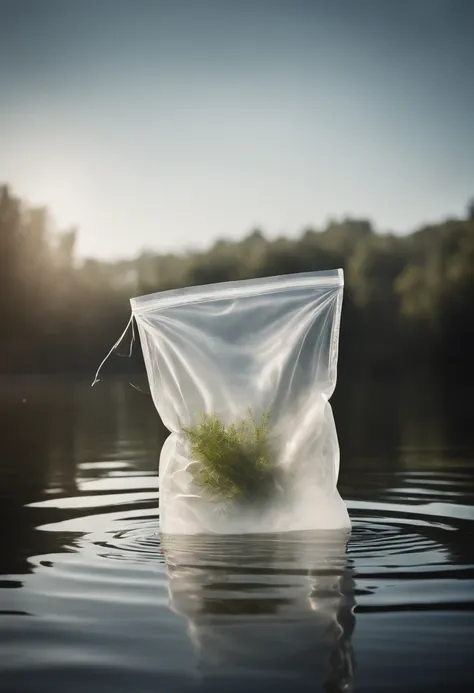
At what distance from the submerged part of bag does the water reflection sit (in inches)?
5.6

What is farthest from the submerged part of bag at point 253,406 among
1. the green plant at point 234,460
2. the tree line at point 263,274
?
the tree line at point 263,274

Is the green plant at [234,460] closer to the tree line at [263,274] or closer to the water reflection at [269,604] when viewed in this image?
the water reflection at [269,604]

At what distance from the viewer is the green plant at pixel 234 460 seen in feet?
15.8

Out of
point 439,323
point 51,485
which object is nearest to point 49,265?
point 439,323

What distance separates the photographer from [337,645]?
9.77ft

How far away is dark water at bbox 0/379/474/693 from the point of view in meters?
2.74

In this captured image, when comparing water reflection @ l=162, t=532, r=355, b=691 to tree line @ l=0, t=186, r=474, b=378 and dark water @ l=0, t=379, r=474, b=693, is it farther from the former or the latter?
tree line @ l=0, t=186, r=474, b=378

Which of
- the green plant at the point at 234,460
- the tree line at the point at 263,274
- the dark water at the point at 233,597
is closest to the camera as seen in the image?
the dark water at the point at 233,597

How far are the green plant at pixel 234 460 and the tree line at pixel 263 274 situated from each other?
109 ft

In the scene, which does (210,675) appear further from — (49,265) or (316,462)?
(49,265)

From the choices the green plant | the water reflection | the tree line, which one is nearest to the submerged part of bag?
the green plant

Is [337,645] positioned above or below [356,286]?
below

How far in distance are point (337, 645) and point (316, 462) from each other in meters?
1.90

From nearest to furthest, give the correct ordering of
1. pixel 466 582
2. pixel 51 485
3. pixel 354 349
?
pixel 466 582 < pixel 51 485 < pixel 354 349
